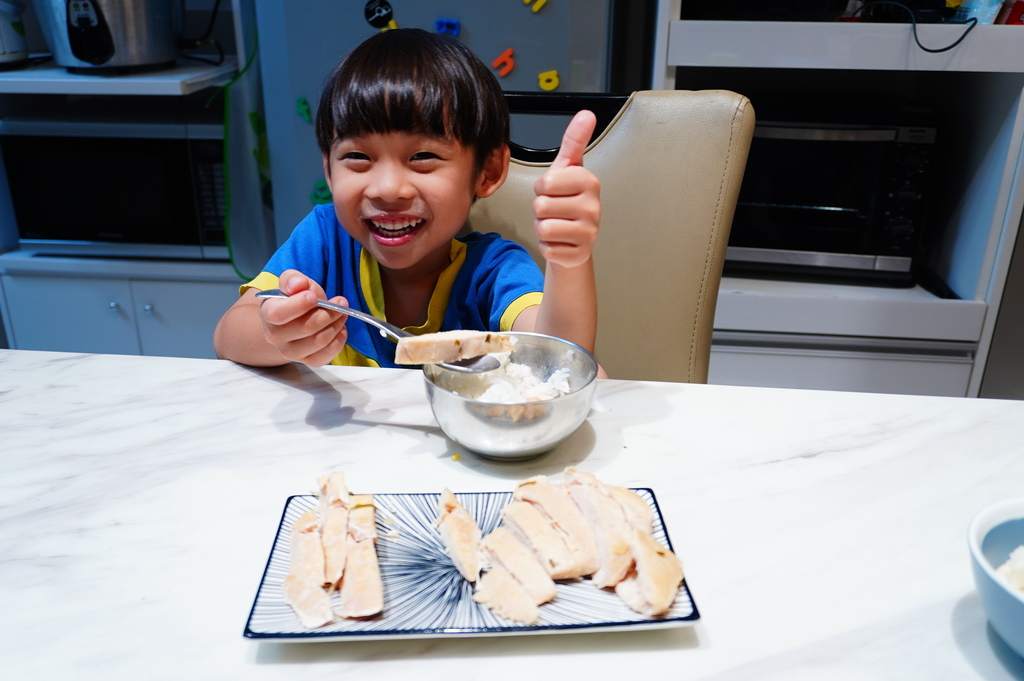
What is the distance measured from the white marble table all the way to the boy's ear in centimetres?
31

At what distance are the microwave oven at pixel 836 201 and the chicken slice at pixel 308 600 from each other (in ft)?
5.15

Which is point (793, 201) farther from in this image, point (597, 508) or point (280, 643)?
point (280, 643)

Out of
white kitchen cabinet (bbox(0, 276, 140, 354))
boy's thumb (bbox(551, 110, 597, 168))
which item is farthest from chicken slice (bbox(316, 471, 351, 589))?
white kitchen cabinet (bbox(0, 276, 140, 354))

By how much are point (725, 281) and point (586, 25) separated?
0.72 meters

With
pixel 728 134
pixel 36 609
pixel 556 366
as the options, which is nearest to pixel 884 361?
pixel 728 134

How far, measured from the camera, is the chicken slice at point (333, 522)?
495 millimetres

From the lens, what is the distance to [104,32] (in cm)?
189

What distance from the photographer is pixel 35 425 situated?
2.42 feet

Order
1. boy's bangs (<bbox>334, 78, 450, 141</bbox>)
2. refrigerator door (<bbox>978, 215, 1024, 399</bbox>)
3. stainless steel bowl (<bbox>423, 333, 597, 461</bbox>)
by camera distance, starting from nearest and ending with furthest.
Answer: stainless steel bowl (<bbox>423, 333, 597, 461</bbox>) < boy's bangs (<bbox>334, 78, 450, 141</bbox>) < refrigerator door (<bbox>978, 215, 1024, 399</bbox>)

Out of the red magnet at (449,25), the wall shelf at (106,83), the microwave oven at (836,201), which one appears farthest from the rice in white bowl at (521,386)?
the wall shelf at (106,83)

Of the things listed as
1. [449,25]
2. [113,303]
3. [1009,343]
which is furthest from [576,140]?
[113,303]

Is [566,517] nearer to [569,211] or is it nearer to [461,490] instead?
[461,490]

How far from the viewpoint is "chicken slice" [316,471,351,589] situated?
1.63 feet

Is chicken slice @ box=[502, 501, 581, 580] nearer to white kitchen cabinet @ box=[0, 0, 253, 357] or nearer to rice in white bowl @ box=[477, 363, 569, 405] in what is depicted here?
rice in white bowl @ box=[477, 363, 569, 405]
